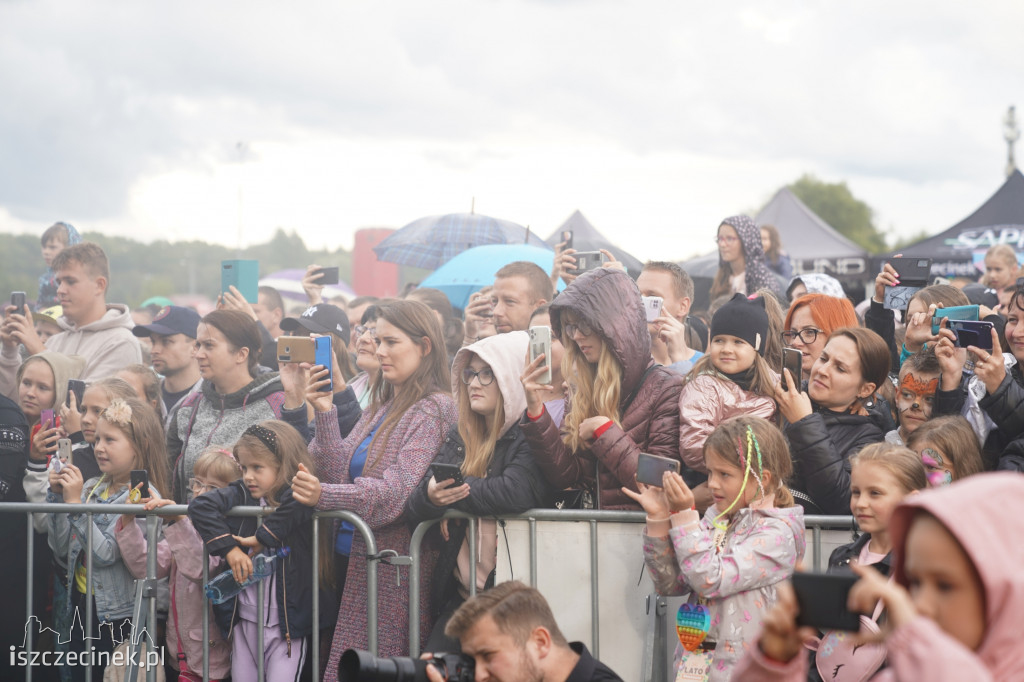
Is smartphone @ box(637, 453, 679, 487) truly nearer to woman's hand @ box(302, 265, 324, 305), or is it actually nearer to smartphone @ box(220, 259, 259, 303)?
smartphone @ box(220, 259, 259, 303)

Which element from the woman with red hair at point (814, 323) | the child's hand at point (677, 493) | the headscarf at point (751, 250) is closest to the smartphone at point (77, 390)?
the child's hand at point (677, 493)

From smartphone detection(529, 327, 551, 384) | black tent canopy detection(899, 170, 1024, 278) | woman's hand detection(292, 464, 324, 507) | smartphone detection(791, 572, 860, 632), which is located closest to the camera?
smartphone detection(791, 572, 860, 632)

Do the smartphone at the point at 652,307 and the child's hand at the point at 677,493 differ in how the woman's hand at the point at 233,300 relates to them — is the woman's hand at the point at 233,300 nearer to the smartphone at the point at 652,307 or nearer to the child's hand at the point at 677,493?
the smartphone at the point at 652,307

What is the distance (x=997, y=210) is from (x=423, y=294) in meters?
10.4

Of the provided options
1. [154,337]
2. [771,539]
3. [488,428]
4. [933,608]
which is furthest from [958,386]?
[154,337]

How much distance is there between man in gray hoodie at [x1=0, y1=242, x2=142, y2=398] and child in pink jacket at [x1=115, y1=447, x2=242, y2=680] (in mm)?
1979

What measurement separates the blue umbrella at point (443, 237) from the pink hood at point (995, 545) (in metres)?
8.74

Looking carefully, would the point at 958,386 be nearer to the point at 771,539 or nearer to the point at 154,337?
the point at 771,539

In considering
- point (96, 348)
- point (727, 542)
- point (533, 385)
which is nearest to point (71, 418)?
point (96, 348)

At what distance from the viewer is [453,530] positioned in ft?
14.2

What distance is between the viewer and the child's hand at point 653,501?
3.72 meters

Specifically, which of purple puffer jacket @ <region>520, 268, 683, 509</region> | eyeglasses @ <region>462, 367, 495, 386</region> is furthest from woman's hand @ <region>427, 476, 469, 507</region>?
eyeglasses @ <region>462, 367, 495, 386</region>

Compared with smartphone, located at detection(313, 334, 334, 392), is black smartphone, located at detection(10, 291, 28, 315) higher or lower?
higher

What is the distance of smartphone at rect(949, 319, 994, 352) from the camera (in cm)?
386
